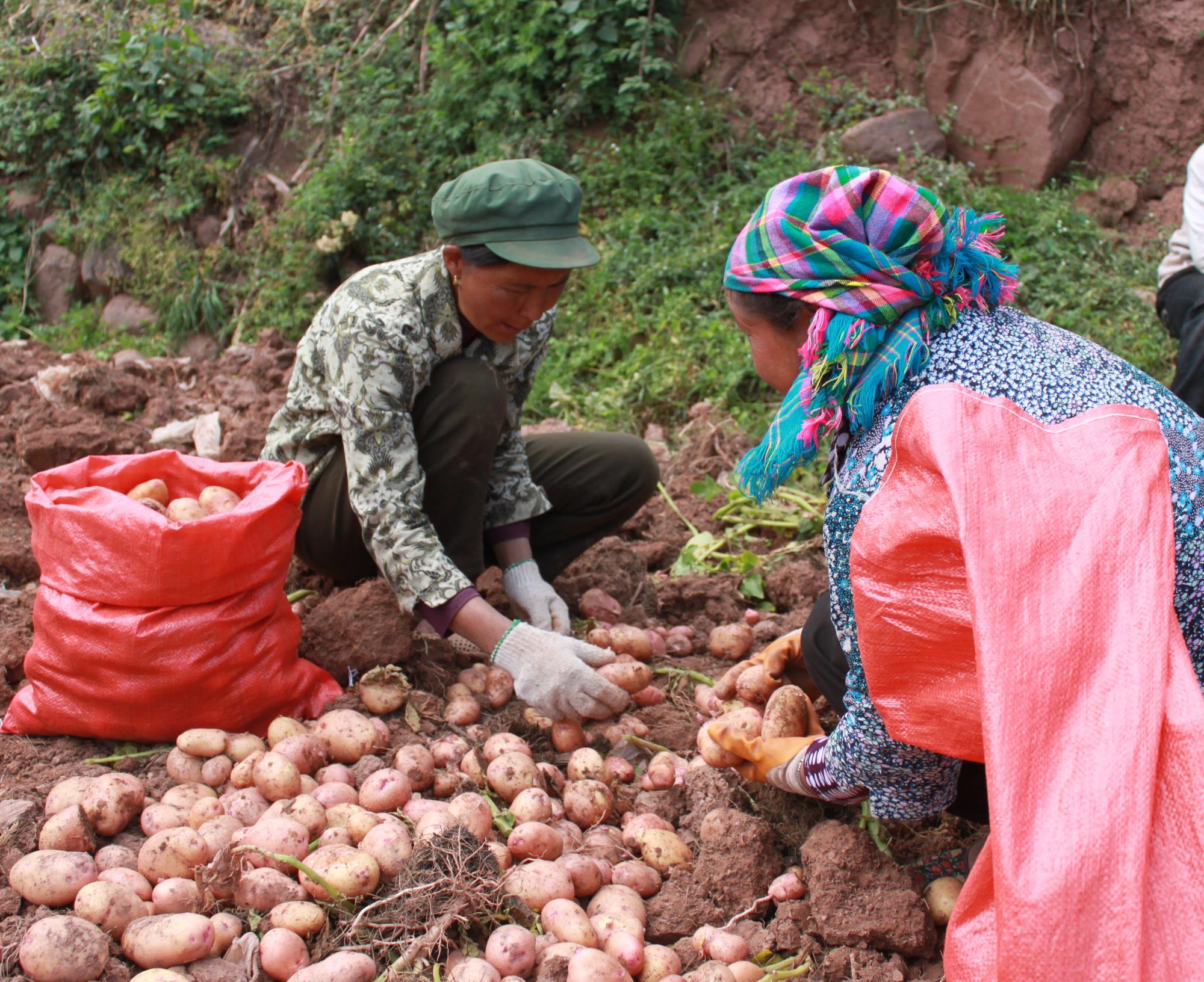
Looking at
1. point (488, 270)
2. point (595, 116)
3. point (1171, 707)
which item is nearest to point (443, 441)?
point (488, 270)

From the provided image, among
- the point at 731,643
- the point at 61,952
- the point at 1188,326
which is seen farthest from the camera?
the point at 1188,326

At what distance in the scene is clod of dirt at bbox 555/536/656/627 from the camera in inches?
124

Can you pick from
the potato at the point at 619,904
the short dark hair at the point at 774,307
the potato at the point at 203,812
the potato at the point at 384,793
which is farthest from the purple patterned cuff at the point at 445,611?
the short dark hair at the point at 774,307

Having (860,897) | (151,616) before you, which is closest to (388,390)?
(151,616)

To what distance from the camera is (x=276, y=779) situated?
2139 millimetres

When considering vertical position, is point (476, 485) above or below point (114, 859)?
above

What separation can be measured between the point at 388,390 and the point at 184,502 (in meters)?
0.54

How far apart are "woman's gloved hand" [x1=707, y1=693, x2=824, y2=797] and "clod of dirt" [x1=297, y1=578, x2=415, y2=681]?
81cm

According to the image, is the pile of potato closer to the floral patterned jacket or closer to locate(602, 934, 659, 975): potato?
the floral patterned jacket

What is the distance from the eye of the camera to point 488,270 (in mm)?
2453

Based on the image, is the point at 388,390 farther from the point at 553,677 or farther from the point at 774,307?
the point at 774,307

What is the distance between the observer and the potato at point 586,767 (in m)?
2.33

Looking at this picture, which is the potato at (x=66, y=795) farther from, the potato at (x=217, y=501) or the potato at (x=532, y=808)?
the potato at (x=532, y=808)

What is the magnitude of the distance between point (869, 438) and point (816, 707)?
3.40ft
